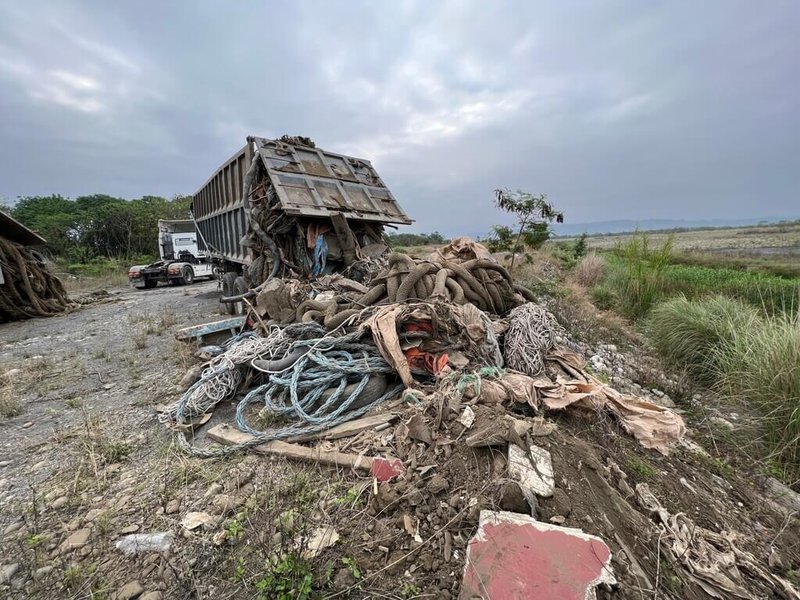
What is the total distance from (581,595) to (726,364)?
12.7 ft

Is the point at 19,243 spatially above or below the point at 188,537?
above

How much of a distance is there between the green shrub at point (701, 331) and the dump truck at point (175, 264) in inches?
502

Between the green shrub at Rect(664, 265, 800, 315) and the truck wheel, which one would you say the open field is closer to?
the green shrub at Rect(664, 265, 800, 315)

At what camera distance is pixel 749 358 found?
3166 millimetres

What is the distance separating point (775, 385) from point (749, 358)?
0.52m

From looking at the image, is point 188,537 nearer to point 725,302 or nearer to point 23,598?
point 23,598

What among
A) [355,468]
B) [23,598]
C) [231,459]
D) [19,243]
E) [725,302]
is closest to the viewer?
[23,598]

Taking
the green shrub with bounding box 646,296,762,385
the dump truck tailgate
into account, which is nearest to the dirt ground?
the green shrub with bounding box 646,296,762,385

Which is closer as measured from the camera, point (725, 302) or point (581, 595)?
point (581, 595)

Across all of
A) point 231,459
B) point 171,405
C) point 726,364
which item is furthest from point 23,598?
point 726,364

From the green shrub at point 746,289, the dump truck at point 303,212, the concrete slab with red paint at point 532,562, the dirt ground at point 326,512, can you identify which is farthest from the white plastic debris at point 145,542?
the green shrub at point 746,289

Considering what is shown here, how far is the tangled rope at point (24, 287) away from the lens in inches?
282

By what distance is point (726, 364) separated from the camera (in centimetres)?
374

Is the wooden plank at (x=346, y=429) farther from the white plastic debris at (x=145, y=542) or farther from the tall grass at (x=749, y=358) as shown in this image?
the tall grass at (x=749, y=358)
